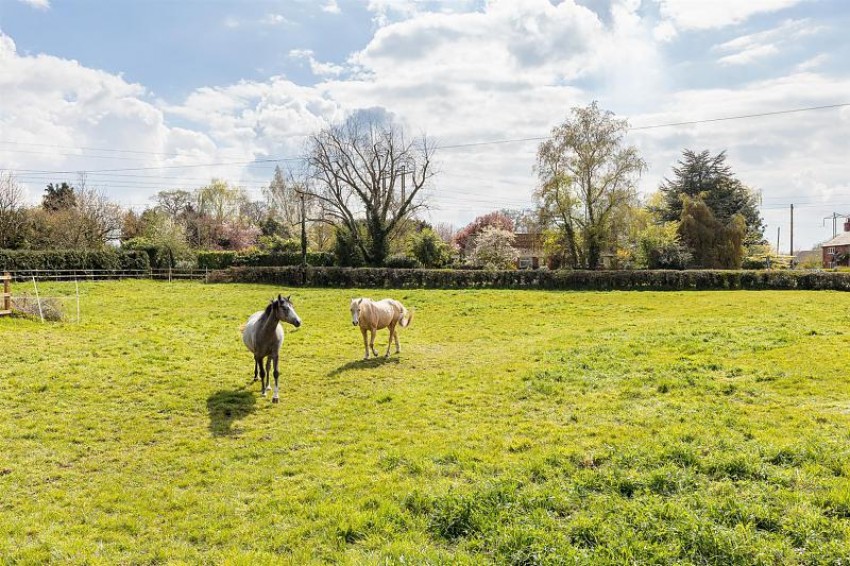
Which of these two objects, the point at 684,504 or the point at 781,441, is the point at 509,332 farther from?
the point at 684,504

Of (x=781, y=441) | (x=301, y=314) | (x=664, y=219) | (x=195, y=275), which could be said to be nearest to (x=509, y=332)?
(x=301, y=314)

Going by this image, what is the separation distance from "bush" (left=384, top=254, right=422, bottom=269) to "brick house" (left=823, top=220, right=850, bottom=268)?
51033 mm

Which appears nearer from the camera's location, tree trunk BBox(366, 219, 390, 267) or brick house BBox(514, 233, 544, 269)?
tree trunk BBox(366, 219, 390, 267)

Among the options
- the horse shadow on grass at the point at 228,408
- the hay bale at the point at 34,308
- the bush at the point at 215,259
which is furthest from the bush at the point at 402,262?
the horse shadow on grass at the point at 228,408

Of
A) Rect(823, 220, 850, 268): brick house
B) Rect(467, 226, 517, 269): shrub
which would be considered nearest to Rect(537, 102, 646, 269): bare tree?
Rect(467, 226, 517, 269): shrub

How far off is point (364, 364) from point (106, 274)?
3151cm

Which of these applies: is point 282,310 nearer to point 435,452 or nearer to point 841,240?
point 435,452

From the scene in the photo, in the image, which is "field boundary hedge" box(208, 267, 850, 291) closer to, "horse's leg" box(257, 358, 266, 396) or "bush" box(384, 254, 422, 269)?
"bush" box(384, 254, 422, 269)

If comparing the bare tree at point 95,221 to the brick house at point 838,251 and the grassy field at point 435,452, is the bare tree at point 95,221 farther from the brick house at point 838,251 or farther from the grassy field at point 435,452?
the brick house at point 838,251

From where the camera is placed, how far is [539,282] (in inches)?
1139

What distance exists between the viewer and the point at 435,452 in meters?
5.91

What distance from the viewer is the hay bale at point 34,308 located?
1498 centimetres

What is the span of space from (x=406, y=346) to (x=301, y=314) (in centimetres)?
702

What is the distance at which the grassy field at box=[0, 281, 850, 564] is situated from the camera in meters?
4.05
